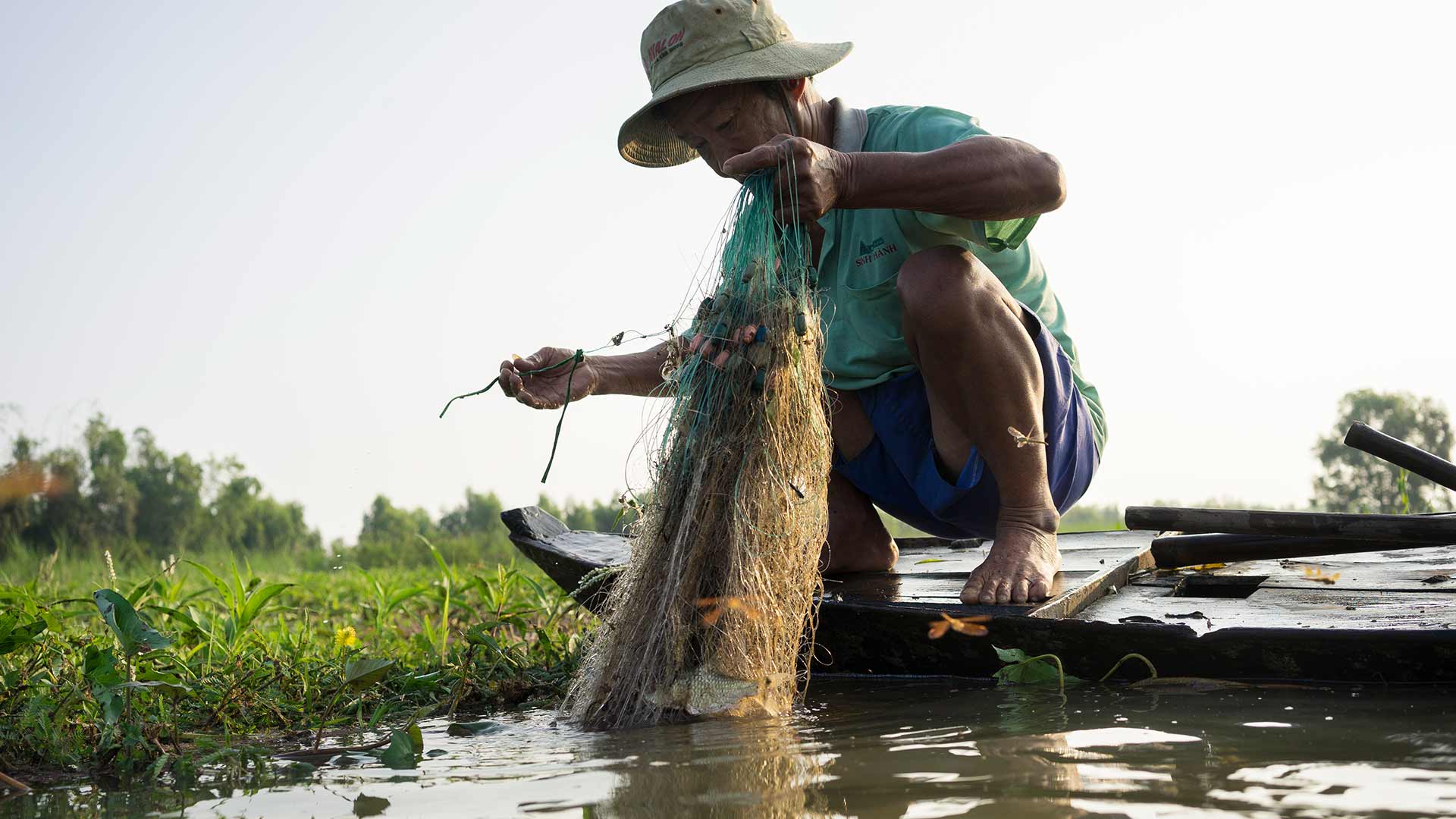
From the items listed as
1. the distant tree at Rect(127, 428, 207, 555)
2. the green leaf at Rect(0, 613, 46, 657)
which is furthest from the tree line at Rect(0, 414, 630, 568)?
the green leaf at Rect(0, 613, 46, 657)

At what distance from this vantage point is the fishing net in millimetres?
2363

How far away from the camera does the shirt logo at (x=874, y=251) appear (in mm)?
3242

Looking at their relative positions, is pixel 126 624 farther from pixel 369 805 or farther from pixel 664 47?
pixel 664 47

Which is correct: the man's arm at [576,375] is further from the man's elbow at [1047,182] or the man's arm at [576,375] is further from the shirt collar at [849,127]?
the man's elbow at [1047,182]

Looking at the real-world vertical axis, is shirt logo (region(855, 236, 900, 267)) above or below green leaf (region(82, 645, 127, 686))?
above

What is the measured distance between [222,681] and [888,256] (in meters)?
2.04

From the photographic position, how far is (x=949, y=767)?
1.76 metres

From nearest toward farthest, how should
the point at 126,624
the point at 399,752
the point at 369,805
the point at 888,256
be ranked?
the point at 369,805 < the point at 399,752 < the point at 126,624 < the point at 888,256

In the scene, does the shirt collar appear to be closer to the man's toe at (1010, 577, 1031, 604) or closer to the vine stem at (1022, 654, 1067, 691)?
the man's toe at (1010, 577, 1031, 604)

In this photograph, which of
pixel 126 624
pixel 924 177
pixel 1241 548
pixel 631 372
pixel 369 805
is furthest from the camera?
pixel 1241 548

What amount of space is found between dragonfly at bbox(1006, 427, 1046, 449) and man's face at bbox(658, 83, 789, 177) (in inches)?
39.6

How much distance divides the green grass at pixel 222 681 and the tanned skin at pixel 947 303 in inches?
30.1

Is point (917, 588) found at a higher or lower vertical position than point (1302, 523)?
lower

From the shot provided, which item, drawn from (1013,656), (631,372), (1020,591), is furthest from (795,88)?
(1013,656)
